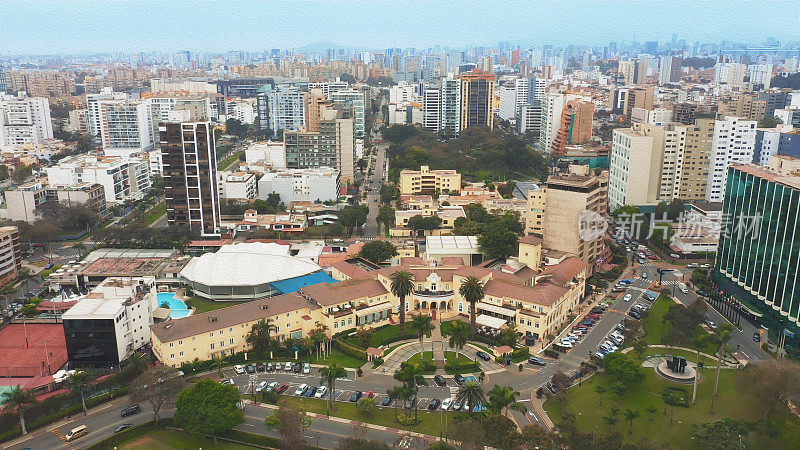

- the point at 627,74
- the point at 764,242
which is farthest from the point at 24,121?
the point at 627,74

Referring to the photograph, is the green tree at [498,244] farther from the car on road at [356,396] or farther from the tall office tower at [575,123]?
the tall office tower at [575,123]

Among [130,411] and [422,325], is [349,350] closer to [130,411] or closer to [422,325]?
[422,325]

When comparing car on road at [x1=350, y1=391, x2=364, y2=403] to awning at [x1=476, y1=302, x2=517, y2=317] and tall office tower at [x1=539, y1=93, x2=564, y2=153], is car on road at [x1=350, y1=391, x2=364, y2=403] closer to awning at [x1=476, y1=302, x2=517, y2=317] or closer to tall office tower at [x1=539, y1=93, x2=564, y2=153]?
awning at [x1=476, y1=302, x2=517, y2=317]

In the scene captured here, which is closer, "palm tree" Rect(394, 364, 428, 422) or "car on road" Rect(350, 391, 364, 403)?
"palm tree" Rect(394, 364, 428, 422)

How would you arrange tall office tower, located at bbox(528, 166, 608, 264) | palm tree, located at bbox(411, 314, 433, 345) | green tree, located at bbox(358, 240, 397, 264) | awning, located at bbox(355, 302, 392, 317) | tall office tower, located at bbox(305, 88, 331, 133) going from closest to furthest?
palm tree, located at bbox(411, 314, 433, 345) → awning, located at bbox(355, 302, 392, 317) → tall office tower, located at bbox(528, 166, 608, 264) → green tree, located at bbox(358, 240, 397, 264) → tall office tower, located at bbox(305, 88, 331, 133)

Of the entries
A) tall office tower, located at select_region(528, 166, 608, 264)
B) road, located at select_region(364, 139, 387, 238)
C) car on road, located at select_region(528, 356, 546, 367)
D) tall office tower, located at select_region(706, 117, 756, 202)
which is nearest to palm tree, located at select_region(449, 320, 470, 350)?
car on road, located at select_region(528, 356, 546, 367)
